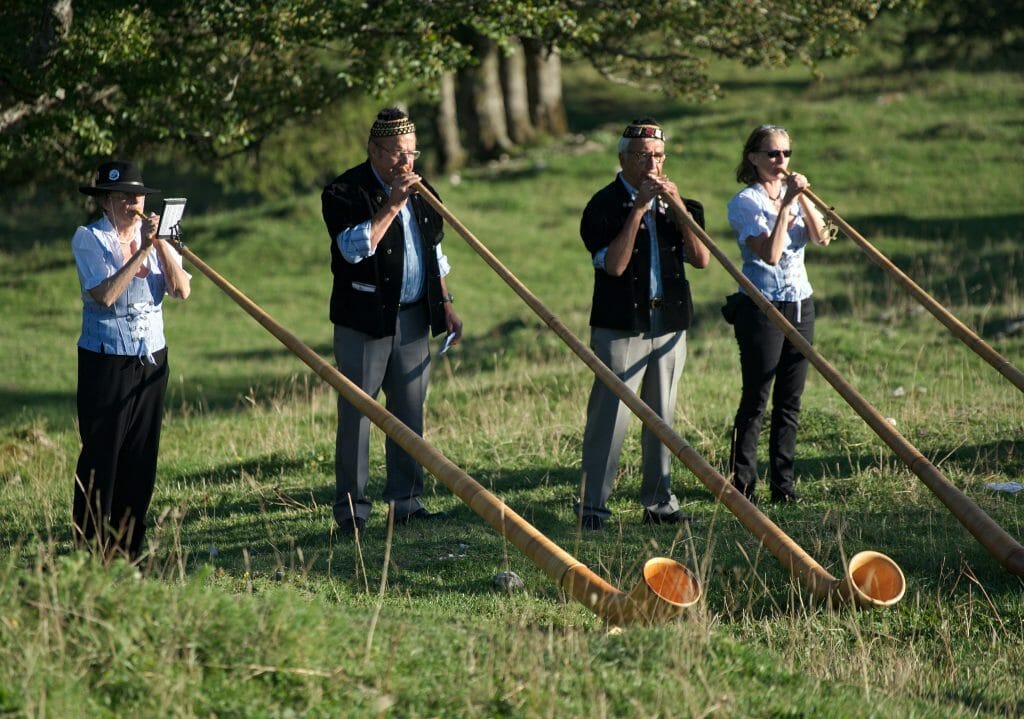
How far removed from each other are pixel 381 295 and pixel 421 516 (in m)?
1.31

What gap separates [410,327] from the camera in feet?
24.3

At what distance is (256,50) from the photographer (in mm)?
13508

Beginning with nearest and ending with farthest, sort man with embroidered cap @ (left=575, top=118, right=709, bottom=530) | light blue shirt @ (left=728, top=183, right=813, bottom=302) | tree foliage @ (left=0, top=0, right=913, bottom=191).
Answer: man with embroidered cap @ (left=575, top=118, right=709, bottom=530), light blue shirt @ (left=728, top=183, right=813, bottom=302), tree foliage @ (left=0, top=0, right=913, bottom=191)

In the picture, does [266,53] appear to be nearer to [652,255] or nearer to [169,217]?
[652,255]

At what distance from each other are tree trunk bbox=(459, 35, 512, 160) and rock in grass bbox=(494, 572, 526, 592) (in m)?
19.6

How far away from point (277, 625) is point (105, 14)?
7.44 m

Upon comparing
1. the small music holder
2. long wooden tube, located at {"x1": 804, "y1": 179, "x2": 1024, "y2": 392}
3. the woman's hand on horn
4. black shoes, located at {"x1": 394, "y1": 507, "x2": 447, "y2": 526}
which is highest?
the woman's hand on horn

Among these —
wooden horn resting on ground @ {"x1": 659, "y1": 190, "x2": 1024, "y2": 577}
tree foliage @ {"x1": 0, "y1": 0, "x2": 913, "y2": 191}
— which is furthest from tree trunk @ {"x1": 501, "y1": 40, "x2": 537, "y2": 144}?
wooden horn resting on ground @ {"x1": 659, "y1": 190, "x2": 1024, "y2": 577}

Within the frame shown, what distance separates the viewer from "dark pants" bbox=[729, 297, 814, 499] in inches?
299

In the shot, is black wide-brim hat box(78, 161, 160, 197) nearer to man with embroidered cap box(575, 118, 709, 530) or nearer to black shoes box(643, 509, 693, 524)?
man with embroidered cap box(575, 118, 709, 530)

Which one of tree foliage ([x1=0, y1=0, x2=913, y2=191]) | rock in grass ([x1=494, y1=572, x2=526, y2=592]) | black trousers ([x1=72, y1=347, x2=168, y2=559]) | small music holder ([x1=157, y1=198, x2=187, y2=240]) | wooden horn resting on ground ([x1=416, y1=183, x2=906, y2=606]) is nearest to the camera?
wooden horn resting on ground ([x1=416, y1=183, x2=906, y2=606])

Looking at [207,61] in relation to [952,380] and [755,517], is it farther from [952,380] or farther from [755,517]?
[755,517]

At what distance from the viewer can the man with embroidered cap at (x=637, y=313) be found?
23.7ft

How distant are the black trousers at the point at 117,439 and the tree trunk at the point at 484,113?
63.1 ft
